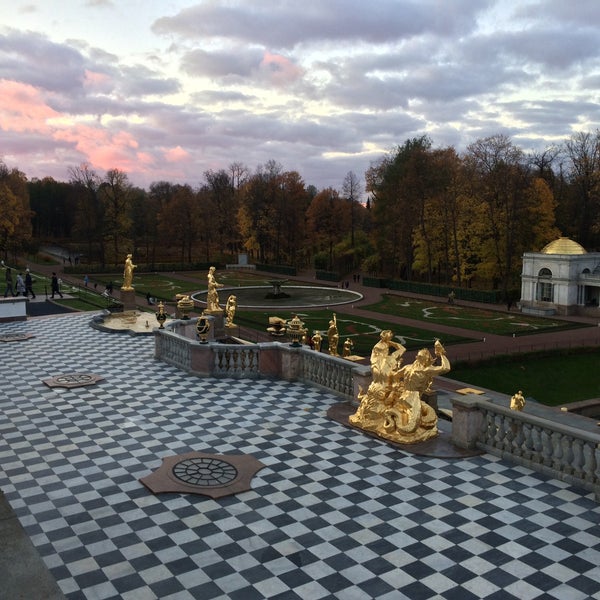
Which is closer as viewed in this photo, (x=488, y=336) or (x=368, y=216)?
(x=488, y=336)

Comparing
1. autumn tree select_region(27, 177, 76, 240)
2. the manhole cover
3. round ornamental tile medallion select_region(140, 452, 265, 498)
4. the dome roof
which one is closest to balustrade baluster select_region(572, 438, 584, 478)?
round ornamental tile medallion select_region(140, 452, 265, 498)

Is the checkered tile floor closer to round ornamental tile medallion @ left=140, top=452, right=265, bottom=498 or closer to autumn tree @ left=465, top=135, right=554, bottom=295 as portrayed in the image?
round ornamental tile medallion @ left=140, top=452, right=265, bottom=498

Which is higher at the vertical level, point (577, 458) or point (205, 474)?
point (577, 458)

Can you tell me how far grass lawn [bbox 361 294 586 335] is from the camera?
4478 cm

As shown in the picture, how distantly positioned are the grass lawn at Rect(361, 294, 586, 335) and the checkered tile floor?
31.5 meters

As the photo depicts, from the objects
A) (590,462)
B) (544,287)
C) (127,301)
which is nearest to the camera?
(590,462)

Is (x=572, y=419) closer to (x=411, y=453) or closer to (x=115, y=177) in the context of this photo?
(x=411, y=453)

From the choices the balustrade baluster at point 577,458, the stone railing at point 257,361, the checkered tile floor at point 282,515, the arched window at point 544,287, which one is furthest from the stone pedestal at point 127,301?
the arched window at point 544,287

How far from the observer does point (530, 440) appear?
1242cm

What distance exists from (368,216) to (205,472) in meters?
95.2

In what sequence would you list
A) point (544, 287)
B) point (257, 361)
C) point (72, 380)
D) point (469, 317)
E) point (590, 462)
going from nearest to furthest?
point (590, 462) → point (72, 380) → point (257, 361) → point (469, 317) → point (544, 287)

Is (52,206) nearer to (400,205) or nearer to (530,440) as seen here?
(400,205)

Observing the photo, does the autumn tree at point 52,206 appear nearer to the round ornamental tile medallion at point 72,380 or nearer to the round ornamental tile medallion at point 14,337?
the round ornamental tile medallion at point 14,337

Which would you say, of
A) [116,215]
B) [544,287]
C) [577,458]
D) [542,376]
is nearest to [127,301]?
[542,376]
